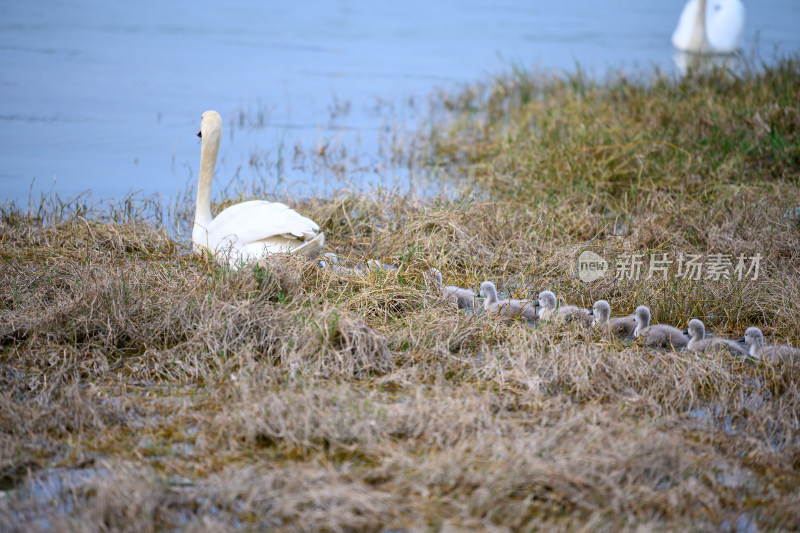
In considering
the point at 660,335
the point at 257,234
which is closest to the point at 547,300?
the point at 660,335

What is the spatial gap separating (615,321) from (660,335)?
26 centimetres

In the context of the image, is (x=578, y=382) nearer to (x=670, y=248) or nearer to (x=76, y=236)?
(x=670, y=248)

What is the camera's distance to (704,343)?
4539mm

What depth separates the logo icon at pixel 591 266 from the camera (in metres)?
5.54

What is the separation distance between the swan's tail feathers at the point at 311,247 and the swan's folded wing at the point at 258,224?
5cm

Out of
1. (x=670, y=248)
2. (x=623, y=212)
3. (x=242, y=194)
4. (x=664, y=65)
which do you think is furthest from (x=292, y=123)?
(x=664, y=65)

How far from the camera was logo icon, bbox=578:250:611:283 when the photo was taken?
554 cm

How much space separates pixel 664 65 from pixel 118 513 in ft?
43.1

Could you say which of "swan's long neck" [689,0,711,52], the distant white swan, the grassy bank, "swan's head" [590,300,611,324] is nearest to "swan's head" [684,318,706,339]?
the grassy bank

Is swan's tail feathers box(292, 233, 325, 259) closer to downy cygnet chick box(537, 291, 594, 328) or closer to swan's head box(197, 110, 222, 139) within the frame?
swan's head box(197, 110, 222, 139)

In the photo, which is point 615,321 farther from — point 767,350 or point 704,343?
point 767,350

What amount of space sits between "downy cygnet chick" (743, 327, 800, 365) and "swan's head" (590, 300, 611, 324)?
0.73 m

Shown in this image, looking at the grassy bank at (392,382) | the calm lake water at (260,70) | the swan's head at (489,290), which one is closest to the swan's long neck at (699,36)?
the calm lake water at (260,70)

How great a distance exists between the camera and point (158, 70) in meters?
13.4
